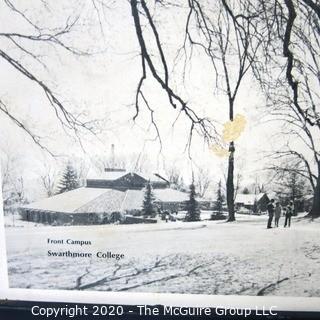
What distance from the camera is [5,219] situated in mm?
2111

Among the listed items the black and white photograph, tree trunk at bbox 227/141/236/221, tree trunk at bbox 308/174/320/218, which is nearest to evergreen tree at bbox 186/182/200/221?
the black and white photograph

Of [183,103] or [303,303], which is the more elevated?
[183,103]

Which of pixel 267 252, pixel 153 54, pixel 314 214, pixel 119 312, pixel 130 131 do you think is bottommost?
pixel 119 312

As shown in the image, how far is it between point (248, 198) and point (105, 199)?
0.60 meters

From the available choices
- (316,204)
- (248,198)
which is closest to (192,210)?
(248,198)

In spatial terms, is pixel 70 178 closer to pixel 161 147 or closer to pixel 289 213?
pixel 161 147

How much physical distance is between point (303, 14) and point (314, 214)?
781 millimetres

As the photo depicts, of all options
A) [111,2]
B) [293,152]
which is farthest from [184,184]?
[111,2]

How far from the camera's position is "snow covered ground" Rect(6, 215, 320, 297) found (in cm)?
197

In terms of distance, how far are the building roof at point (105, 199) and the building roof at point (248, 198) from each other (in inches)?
8.5

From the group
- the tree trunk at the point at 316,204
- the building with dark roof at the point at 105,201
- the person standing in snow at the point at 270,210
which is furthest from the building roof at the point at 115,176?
the tree trunk at the point at 316,204

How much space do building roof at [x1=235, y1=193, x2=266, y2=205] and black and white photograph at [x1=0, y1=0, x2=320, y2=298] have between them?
1 cm

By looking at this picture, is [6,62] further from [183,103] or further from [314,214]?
[314,214]

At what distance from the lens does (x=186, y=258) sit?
204 centimetres
